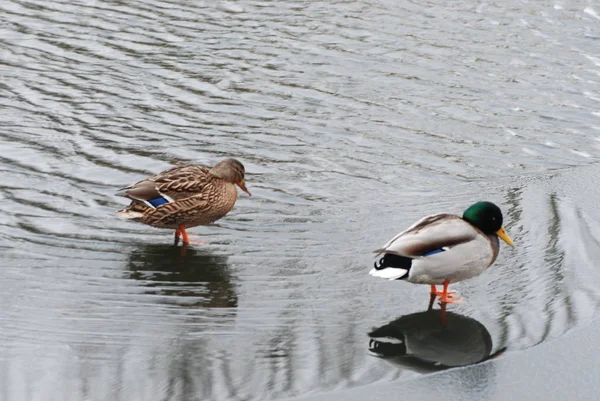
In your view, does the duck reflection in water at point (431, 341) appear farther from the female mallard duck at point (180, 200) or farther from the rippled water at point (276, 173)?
the female mallard duck at point (180, 200)

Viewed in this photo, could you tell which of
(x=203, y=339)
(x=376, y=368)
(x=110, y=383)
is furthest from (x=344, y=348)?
(x=110, y=383)

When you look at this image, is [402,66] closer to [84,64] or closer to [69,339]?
[84,64]

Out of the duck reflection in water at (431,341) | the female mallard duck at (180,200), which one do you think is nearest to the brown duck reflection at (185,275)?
the female mallard duck at (180,200)

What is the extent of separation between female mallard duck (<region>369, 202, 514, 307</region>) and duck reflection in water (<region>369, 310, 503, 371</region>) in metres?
0.23

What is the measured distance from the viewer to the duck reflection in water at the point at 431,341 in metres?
5.47

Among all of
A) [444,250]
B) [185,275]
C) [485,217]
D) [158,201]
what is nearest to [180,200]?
[158,201]

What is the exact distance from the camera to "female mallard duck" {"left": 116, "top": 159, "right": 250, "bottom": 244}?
7039mm

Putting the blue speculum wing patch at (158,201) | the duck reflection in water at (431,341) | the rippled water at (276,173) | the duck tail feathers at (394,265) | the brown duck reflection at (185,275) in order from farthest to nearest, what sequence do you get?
the blue speculum wing patch at (158,201) < the brown duck reflection at (185,275) < the duck tail feathers at (394,265) < the rippled water at (276,173) < the duck reflection in water at (431,341)

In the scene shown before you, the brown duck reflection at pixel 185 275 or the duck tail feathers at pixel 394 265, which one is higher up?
the duck tail feathers at pixel 394 265

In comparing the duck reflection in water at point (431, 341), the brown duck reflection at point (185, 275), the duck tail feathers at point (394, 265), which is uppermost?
the duck tail feathers at point (394, 265)

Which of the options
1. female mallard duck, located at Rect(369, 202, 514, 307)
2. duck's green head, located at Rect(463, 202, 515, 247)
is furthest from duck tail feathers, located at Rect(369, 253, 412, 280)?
duck's green head, located at Rect(463, 202, 515, 247)

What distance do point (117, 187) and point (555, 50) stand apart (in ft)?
19.1

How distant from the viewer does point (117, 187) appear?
26.9 feet

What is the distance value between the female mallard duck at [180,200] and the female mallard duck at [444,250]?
1485 millimetres
